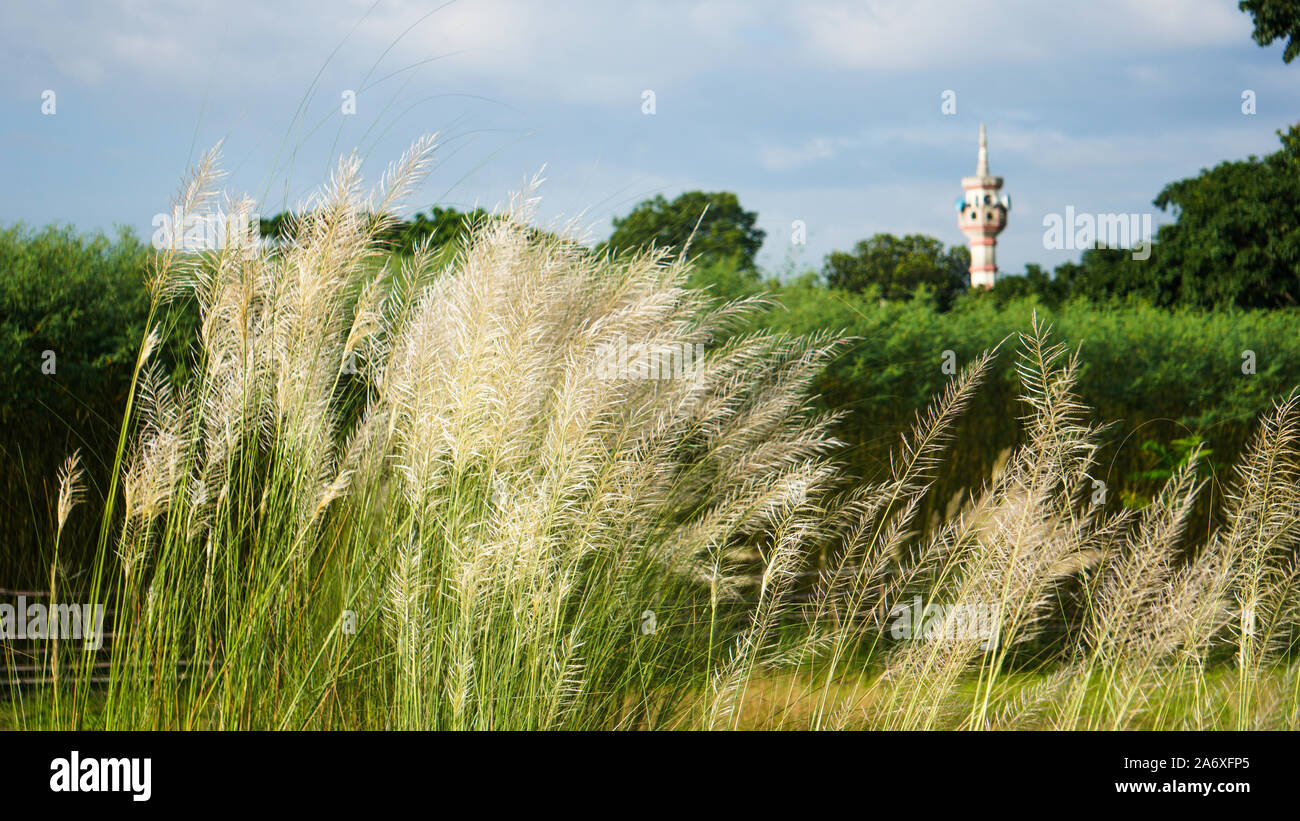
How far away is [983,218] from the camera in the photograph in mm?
49188

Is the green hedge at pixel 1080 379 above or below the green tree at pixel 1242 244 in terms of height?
below

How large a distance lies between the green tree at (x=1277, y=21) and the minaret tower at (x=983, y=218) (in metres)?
36.0

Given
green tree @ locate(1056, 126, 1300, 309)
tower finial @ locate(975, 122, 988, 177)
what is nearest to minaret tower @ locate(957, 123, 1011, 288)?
tower finial @ locate(975, 122, 988, 177)

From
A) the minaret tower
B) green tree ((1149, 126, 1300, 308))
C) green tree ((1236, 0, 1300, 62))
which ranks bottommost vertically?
green tree ((1149, 126, 1300, 308))

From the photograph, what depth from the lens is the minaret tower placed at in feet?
161

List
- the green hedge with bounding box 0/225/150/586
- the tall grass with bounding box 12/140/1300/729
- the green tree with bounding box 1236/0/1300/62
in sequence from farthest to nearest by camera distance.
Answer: the green tree with bounding box 1236/0/1300/62 < the green hedge with bounding box 0/225/150/586 < the tall grass with bounding box 12/140/1300/729

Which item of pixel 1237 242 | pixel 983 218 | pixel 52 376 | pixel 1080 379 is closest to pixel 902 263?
pixel 983 218

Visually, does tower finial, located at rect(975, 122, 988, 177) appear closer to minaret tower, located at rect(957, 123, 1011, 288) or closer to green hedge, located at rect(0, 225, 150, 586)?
minaret tower, located at rect(957, 123, 1011, 288)

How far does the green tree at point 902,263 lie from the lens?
4436cm

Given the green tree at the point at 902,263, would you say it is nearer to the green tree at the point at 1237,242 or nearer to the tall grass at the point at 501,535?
the green tree at the point at 1237,242

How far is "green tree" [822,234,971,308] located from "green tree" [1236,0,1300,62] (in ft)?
98.6

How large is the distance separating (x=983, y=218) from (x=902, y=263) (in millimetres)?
6239

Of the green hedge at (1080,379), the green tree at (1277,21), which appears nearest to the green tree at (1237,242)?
the green tree at (1277,21)
